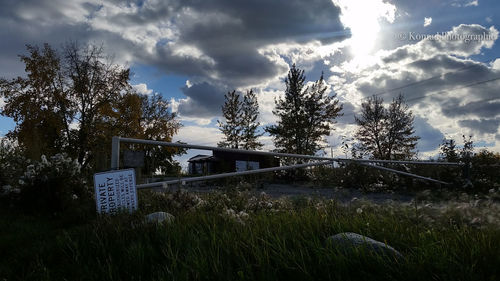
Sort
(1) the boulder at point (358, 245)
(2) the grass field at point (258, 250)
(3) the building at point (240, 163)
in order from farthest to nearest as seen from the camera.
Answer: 1. (3) the building at point (240, 163)
2. (1) the boulder at point (358, 245)
3. (2) the grass field at point (258, 250)

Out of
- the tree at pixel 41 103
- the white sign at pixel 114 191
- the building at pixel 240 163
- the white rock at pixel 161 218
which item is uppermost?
the tree at pixel 41 103

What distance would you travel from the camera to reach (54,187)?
18.7ft

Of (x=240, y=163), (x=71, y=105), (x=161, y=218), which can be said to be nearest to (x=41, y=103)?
(x=71, y=105)

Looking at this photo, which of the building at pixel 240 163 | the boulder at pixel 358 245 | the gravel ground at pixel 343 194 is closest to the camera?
the boulder at pixel 358 245

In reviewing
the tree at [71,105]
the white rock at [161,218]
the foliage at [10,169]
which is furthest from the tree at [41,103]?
the white rock at [161,218]

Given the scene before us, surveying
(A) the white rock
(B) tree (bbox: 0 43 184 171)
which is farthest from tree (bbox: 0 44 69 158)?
(A) the white rock

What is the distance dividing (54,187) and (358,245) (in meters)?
5.40

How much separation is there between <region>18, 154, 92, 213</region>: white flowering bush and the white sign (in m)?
1.08

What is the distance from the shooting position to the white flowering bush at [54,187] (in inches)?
223

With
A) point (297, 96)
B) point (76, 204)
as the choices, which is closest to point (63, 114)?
point (297, 96)

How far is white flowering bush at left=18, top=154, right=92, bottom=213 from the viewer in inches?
223

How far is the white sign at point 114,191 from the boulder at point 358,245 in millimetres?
3274

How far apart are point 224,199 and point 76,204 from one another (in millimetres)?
2577

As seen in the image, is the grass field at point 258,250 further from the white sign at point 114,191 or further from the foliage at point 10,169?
the foliage at point 10,169
